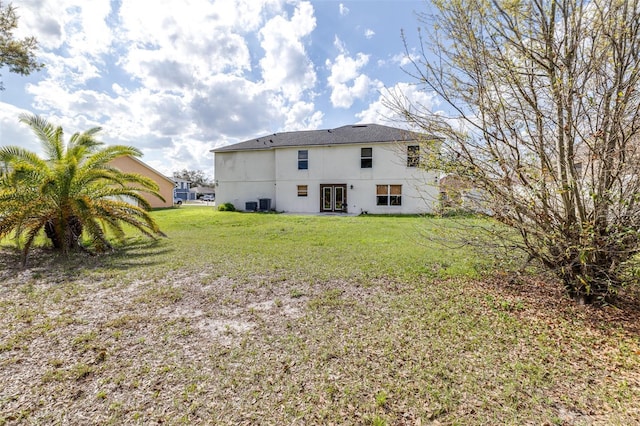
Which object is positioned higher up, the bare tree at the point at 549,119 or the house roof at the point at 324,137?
the house roof at the point at 324,137

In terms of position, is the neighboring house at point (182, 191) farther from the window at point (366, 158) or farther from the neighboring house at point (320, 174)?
the window at point (366, 158)

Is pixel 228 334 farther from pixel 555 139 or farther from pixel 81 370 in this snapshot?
pixel 555 139

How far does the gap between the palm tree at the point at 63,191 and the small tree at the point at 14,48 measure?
4.67 meters

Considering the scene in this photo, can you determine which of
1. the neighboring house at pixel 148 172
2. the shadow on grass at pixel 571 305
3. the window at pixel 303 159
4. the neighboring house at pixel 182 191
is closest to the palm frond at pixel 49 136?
the shadow on grass at pixel 571 305

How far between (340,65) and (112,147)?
33.0 ft

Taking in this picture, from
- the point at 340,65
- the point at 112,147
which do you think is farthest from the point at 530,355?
the point at 340,65

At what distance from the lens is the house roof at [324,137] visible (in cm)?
1944

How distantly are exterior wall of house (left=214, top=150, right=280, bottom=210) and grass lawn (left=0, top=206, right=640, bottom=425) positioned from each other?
1606 centimetres

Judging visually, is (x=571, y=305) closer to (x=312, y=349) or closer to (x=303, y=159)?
(x=312, y=349)

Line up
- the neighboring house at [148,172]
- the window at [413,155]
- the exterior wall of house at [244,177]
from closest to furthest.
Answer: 1. the window at [413,155]
2. the exterior wall of house at [244,177]
3. the neighboring house at [148,172]

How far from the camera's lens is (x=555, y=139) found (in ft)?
12.6

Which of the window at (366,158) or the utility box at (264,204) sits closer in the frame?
the window at (366,158)

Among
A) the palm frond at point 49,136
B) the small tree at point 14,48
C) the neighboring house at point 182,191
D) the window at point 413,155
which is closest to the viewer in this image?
the window at point 413,155

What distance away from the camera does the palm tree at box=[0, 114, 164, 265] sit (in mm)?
6648
